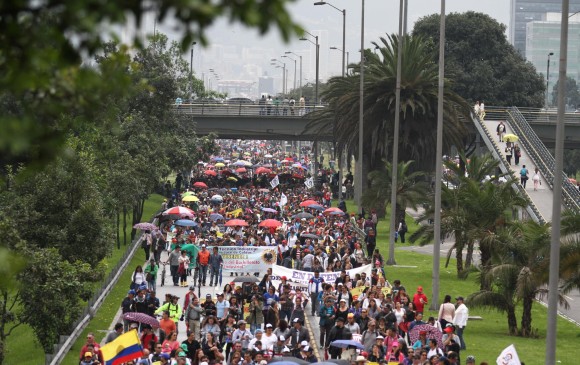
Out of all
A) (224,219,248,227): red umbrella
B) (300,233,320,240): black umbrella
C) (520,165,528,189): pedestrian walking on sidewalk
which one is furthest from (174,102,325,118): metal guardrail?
(300,233,320,240): black umbrella

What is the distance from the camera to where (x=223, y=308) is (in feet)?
88.8

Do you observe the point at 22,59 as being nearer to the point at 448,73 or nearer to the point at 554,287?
the point at 554,287

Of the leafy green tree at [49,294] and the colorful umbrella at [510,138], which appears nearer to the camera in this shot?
the leafy green tree at [49,294]

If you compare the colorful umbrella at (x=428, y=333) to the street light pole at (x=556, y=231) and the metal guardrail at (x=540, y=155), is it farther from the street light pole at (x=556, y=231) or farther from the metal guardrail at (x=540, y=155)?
the metal guardrail at (x=540, y=155)

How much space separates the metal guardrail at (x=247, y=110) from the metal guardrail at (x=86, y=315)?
40100 mm

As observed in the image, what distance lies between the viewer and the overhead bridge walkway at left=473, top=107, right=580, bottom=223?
183 ft

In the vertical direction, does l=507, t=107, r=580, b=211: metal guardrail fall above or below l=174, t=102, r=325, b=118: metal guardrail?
below

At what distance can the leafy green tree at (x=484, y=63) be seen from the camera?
102688mm

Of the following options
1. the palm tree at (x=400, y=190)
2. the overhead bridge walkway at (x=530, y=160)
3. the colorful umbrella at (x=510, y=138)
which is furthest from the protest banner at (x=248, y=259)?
the colorful umbrella at (x=510, y=138)

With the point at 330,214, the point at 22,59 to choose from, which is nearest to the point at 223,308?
the point at 22,59

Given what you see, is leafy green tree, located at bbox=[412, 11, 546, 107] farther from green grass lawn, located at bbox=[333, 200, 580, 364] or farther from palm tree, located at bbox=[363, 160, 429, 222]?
green grass lawn, located at bbox=[333, 200, 580, 364]

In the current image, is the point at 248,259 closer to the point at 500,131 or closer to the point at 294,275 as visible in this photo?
the point at 294,275

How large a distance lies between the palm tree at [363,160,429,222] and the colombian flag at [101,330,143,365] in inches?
1402

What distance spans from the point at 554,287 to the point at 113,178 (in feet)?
97.2
